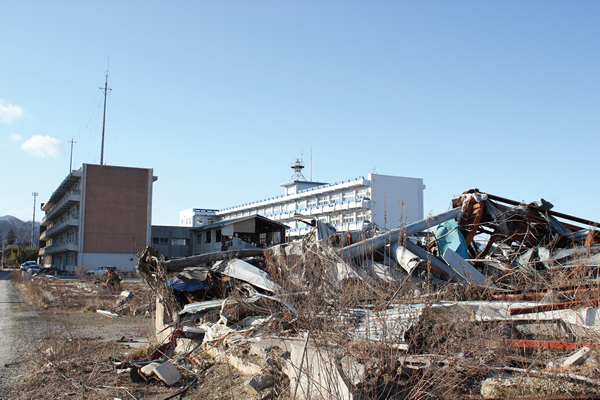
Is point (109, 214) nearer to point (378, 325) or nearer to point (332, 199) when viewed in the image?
point (332, 199)

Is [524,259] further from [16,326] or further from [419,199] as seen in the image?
[419,199]

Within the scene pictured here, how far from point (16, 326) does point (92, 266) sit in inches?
1197

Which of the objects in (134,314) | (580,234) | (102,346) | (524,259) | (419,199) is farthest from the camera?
(419,199)

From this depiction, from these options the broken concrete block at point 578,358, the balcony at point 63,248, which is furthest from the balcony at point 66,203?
the broken concrete block at point 578,358

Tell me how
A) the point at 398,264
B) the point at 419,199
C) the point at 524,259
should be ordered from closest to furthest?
1. the point at 398,264
2. the point at 524,259
3. the point at 419,199

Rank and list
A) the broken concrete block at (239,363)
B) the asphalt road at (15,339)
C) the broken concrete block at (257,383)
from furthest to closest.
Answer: the asphalt road at (15,339)
the broken concrete block at (239,363)
the broken concrete block at (257,383)

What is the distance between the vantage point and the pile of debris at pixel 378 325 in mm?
4023

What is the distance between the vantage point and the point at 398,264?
8.78 m

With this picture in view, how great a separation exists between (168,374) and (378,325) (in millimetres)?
2574

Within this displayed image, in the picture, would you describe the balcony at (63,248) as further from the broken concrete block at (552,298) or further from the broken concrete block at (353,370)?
the broken concrete block at (353,370)

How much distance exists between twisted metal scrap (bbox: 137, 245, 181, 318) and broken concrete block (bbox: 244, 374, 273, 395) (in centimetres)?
351

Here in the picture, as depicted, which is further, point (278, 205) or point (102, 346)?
point (278, 205)

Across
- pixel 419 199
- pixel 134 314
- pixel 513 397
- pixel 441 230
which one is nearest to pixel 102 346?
pixel 134 314

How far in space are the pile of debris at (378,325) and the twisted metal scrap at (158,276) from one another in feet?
0.08
